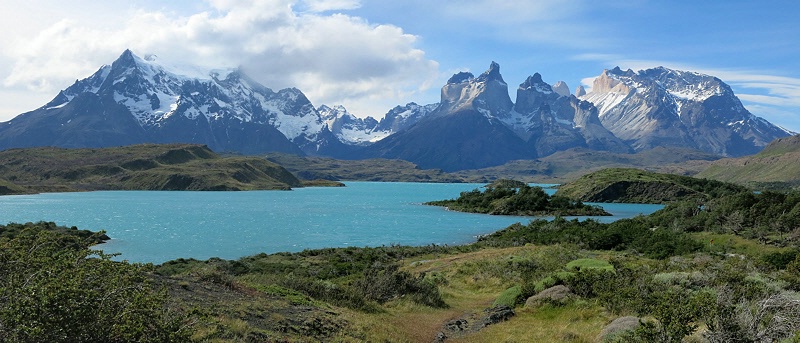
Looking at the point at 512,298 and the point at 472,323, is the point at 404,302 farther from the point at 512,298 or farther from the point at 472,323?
the point at 512,298

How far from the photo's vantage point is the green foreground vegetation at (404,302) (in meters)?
11.9

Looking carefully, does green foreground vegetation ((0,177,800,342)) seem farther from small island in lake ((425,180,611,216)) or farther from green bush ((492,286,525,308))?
small island in lake ((425,180,611,216))

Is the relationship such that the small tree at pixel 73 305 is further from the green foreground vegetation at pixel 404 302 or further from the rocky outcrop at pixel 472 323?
the rocky outcrop at pixel 472 323

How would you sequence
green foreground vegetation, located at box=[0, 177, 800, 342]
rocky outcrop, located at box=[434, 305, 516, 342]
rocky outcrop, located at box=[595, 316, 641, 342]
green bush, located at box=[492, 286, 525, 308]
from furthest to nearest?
green bush, located at box=[492, 286, 525, 308] < rocky outcrop, located at box=[434, 305, 516, 342] < rocky outcrop, located at box=[595, 316, 641, 342] < green foreground vegetation, located at box=[0, 177, 800, 342]

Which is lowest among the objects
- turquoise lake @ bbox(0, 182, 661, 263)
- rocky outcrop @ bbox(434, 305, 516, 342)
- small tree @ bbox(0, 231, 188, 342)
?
turquoise lake @ bbox(0, 182, 661, 263)

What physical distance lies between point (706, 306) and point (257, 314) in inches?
589

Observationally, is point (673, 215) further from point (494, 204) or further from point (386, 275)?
point (494, 204)

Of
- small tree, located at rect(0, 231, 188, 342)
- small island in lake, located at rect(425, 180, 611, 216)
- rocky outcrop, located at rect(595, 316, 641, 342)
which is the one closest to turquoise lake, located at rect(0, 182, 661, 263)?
small island in lake, located at rect(425, 180, 611, 216)

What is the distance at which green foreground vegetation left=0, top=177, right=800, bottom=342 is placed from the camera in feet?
39.2

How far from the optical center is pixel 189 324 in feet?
48.0

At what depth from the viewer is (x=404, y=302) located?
29.2 metres

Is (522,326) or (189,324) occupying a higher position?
(189,324)

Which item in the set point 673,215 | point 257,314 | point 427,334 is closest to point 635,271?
point 427,334

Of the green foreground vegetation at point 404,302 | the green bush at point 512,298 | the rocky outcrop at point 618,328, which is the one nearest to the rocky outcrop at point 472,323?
the green foreground vegetation at point 404,302
